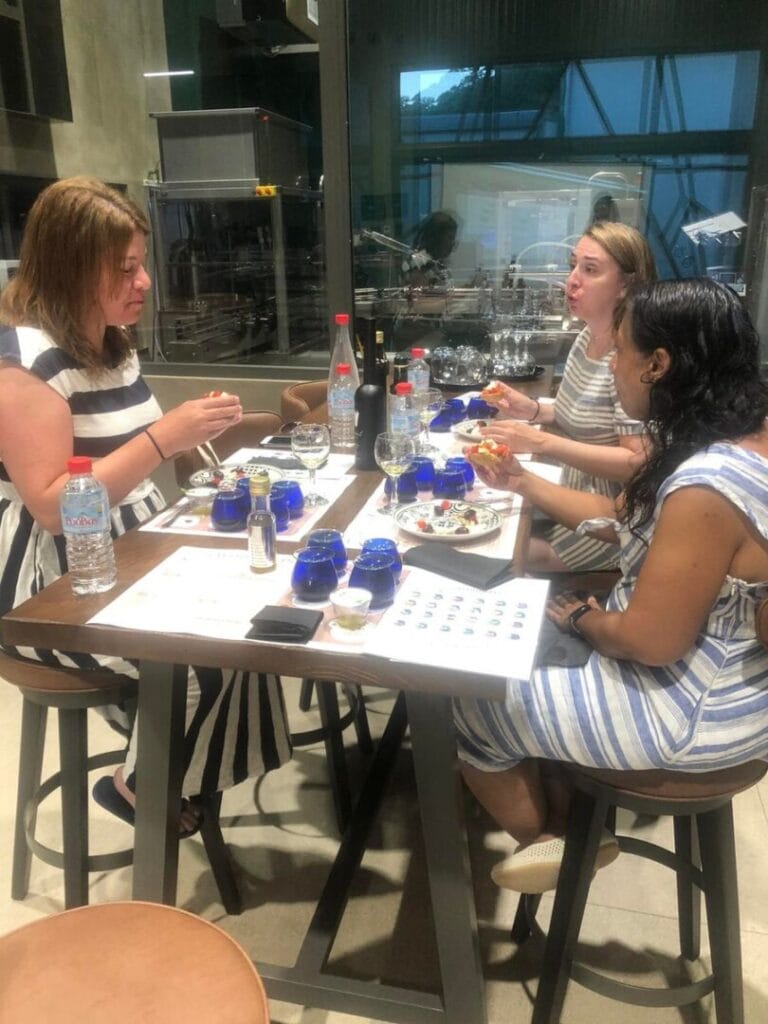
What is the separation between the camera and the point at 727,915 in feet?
4.25

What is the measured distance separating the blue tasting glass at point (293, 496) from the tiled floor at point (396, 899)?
0.93 m

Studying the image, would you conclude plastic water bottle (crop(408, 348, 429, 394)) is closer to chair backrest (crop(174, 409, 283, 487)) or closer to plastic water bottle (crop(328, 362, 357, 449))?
plastic water bottle (crop(328, 362, 357, 449))

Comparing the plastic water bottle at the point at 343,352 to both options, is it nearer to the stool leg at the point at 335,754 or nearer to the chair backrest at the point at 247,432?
the chair backrest at the point at 247,432

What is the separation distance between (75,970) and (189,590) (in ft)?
1.78

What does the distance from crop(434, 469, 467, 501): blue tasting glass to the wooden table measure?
0.20m

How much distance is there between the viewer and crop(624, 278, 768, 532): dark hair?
1.24 metres

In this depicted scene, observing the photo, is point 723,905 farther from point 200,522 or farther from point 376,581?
point 200,522

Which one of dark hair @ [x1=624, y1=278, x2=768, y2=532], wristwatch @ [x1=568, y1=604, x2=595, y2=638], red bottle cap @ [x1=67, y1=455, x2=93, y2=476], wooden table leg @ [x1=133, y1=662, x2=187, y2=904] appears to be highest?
dark hair @ [x1=624, y1=278, x2=768, y2=532]

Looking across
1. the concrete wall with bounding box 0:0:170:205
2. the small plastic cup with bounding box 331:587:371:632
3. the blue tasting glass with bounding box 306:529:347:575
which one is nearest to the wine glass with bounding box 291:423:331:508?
the blue tasting glass with bounding box 306:529:347:575

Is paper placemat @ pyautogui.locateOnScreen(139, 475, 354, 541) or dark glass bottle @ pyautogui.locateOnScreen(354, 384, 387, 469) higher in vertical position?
dark glass bottle @ pyautogui.locateOnScreen(354, 384, 387, 469)

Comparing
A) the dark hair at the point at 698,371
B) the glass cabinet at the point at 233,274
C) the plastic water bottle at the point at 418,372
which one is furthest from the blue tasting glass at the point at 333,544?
the glass cabinet at the point at 233,274

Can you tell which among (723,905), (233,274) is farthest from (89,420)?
(233,274)

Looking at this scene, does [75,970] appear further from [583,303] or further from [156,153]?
[156,153]

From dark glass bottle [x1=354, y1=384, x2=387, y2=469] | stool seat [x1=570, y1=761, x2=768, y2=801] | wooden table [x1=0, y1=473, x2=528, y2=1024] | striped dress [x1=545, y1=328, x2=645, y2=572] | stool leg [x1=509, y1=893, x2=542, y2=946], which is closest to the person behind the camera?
wooden table [x1=0, y1=473, x2=528, y2=1024]
